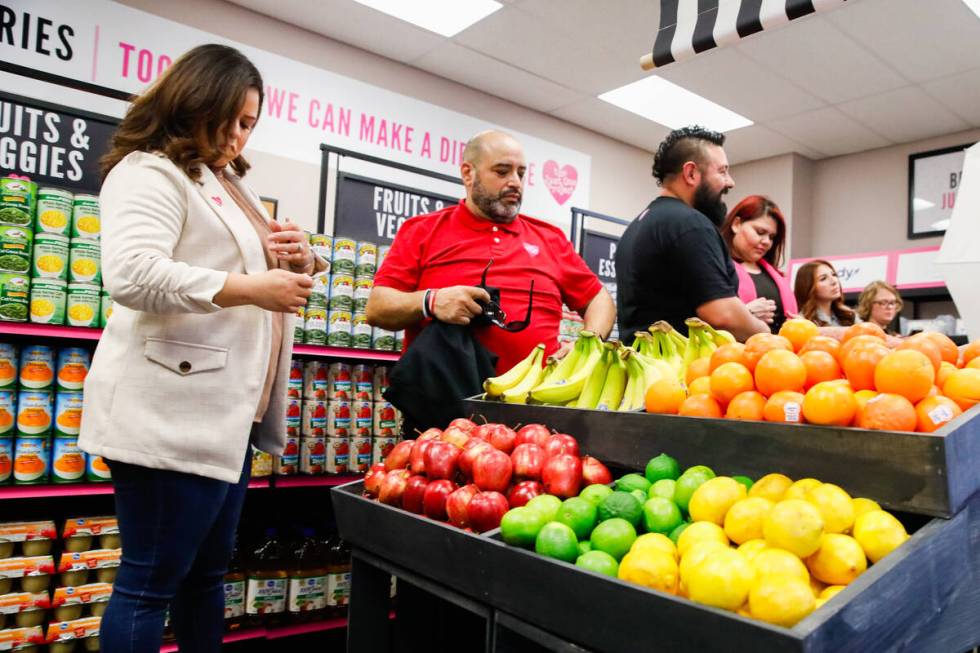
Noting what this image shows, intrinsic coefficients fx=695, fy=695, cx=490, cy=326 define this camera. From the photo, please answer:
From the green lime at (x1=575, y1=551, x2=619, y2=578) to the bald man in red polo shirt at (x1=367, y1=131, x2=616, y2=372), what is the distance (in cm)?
135

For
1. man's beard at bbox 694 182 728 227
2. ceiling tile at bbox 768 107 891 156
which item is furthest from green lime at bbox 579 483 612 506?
ceiling tile at bbox 768 107 891 156

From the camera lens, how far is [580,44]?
499 cm

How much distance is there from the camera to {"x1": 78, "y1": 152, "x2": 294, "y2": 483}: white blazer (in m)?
1.44

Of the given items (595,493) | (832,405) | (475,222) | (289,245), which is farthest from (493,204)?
(832,405)

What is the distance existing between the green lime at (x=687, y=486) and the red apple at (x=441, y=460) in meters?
0.45

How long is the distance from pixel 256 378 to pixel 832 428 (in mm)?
1215


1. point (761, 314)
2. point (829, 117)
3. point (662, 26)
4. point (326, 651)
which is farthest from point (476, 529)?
point (829, 117)

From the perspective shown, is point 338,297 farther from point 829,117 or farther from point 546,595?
point 829,117

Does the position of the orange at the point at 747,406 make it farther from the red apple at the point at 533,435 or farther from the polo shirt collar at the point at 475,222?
the polo shirt collar at the point at 475,222

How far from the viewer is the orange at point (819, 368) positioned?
1268 millimetres

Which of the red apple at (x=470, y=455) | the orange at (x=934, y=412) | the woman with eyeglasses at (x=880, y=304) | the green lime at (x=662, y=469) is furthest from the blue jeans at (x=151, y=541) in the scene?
the woman with eyeglasses at (x=880, y=304)

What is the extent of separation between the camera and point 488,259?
8.13 ft

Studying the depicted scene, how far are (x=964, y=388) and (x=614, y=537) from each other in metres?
0.67

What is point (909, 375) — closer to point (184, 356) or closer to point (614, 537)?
point (614, 537)
